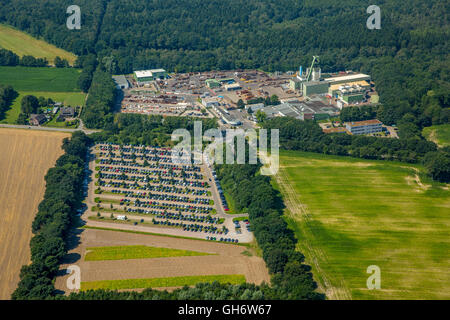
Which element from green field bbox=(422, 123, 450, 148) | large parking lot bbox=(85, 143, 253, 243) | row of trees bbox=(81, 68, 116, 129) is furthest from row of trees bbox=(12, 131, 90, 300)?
green field bbox=(422, 123, 450, 148)

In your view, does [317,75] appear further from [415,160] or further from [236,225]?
[236,225]

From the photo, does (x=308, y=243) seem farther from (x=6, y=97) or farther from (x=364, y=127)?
(x=6, y=97)

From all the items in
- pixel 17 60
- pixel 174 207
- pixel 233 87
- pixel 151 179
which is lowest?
pixel 174 207

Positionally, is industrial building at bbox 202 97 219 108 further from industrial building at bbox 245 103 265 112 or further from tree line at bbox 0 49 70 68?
tree line at bbox 0 49 70 68

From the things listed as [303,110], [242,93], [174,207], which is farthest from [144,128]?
[303,110]

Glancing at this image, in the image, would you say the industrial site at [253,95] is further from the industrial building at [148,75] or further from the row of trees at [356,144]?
the row of trees at [356,144]

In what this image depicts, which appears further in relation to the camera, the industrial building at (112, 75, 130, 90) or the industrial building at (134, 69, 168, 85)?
the industrial building at (134, 69, 168, 85)

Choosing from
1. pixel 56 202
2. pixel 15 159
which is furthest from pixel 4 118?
pixel 56 202
